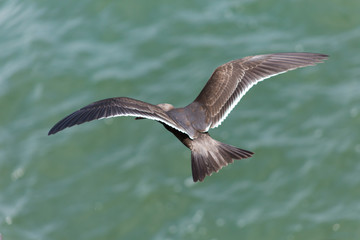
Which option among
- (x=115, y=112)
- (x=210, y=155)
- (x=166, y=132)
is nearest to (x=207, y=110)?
(x=210, y=155)

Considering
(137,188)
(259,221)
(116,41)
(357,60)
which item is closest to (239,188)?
(259,221)

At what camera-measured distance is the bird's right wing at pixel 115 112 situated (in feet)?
16.2

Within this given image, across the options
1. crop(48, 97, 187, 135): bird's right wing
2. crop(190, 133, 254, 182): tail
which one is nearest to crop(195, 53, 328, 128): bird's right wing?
crop(190, 133, 254, 182): tail

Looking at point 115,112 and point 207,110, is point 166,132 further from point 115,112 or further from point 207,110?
point 115,112

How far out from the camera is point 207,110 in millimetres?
5754

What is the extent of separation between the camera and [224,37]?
1057cm

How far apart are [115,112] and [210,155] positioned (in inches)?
42.0

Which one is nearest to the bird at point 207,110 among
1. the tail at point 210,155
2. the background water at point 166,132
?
the tail at point 210,155

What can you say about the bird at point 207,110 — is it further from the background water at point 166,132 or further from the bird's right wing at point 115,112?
the background water at point 166,132

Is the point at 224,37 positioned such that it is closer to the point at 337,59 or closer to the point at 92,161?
the point at 337,59

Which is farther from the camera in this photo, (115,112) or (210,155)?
(210,155)

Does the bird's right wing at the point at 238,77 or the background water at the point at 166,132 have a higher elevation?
the background water at the point at 166,132

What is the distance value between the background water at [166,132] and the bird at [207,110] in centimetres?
306

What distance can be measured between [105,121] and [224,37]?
2566 mm
